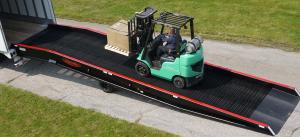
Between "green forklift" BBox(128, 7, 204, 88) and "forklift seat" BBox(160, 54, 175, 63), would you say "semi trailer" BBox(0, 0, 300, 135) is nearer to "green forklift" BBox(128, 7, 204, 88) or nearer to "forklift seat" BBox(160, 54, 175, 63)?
"green forklift" BBox(128, 7, 204, 88)

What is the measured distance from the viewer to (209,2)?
2053cm

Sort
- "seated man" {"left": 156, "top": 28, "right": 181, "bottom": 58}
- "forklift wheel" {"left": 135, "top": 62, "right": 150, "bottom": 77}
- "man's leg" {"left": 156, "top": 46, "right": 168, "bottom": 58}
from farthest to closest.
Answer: "forklift wheel" {"left": 135, "top": 62, "right": 150, "bottom": 77} < "man's leg" {"left": 156, "top": 46, "right": 168, "bottom": 58} < "seated man" {"left": 156, "top": 28, "right": 181, "bottom": 58}

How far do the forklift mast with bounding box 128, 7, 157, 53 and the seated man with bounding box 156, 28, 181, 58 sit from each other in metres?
0.55

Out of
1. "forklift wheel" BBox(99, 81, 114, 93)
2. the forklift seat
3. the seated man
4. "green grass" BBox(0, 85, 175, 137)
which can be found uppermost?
the seated man

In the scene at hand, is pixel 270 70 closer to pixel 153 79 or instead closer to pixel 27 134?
pixel 153 79

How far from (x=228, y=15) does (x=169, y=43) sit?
8.10 m

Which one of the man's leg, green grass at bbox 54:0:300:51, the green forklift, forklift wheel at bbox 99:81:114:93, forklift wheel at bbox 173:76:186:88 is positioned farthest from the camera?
green grass at bbox 54:0:300:51

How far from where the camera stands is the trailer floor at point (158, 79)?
37.4 ft

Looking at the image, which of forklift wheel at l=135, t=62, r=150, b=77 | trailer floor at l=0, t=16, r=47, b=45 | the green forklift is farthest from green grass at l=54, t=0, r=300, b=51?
forklift wheel at l=135, t=62, r=150, b=77

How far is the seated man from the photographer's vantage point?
11.5 meters

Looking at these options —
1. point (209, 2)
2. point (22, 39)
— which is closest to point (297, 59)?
point (209, 2)

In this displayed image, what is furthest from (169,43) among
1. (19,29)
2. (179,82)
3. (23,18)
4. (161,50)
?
(23,18)

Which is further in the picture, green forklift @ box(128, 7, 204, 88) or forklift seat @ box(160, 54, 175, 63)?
forklift seat @ box(160, 54, 175, 63)

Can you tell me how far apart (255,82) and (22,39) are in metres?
8.87
